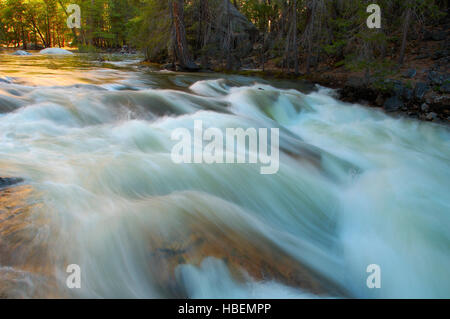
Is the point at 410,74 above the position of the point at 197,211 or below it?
above

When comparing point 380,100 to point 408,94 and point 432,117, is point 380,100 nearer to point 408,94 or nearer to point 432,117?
point 408,94

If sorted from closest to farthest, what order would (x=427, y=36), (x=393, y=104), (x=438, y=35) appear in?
(x=393, y=104) < (x=438, y=35) < (x=427, y=36)

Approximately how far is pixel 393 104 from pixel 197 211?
6941 millimetres

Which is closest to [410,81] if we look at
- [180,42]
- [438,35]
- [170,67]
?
[438,35]

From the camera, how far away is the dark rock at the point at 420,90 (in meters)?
7.07

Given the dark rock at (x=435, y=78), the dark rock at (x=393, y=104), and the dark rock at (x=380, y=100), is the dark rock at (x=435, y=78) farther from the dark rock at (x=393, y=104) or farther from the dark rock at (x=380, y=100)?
the dark rock at (x=380, y=100)

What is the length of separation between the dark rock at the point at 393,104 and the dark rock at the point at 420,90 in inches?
15.2

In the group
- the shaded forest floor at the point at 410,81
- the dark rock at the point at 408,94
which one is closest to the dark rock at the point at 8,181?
the shaded forest floor at the point at 410,81

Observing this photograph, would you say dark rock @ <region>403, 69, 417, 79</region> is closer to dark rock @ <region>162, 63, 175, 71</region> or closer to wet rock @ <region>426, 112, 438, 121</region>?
wet rock @ <region>426, 112, 438, 121</region>

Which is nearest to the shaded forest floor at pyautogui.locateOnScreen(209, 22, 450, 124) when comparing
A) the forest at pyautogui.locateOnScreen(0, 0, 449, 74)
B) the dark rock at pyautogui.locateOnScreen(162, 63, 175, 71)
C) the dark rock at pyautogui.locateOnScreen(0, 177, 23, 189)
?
the forest at pyautogui.locateOnScreen(0, 0, 449, 74)

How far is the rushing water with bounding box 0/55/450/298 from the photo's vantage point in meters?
1.90

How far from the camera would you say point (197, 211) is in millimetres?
2572
